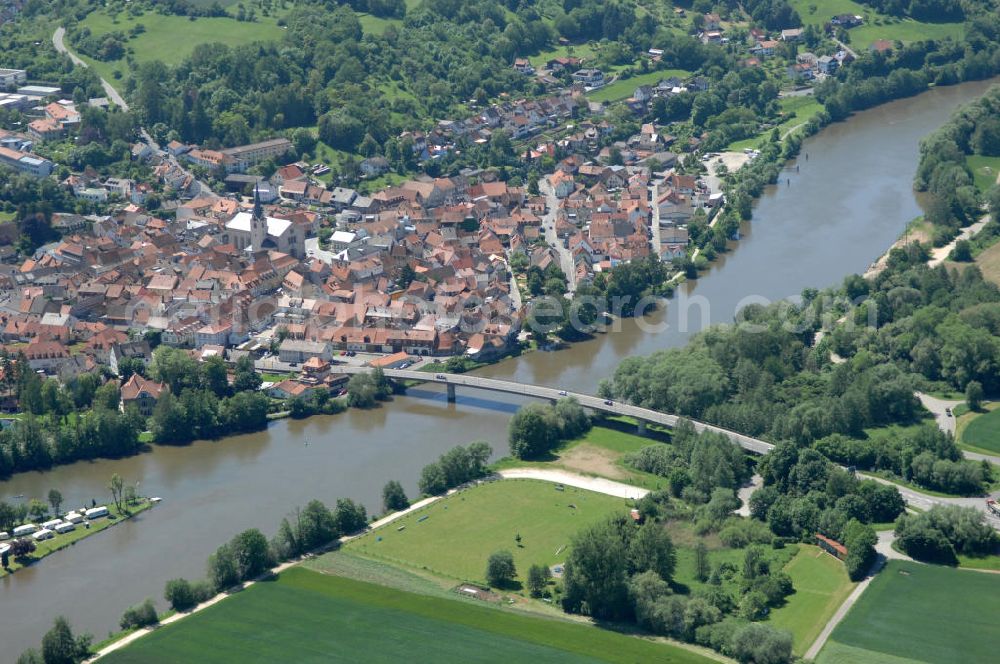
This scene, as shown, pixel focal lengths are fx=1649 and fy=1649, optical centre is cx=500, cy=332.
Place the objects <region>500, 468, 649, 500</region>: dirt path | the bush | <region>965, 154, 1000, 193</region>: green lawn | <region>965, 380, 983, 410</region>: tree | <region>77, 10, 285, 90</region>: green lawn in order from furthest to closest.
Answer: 1. <region>77, 10, 285, 90</region>: green lawn
2. <region>965, 154, 1000, 193</region>: green lawn
3. <region>965, 380, 983, 410</region>: tree
4. <region>500, 468, 649, 500</region>: dirt path
5. the bush

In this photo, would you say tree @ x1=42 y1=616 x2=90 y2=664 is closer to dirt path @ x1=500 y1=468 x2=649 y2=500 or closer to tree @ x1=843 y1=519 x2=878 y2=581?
dirt path @ x1=500 y1=468 x2=649 y2=500

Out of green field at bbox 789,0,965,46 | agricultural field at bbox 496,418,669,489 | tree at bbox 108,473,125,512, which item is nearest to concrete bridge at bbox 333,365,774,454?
agricultural field at bbox 496,418,669,489

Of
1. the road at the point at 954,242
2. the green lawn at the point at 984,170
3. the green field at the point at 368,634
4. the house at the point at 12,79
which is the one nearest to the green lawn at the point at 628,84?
the green lawn at the point at 984,170

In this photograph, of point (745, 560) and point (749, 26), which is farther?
point (749, 26)

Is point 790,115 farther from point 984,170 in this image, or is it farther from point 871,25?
point 871,25

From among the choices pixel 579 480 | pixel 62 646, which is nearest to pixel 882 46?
pixel 579 480

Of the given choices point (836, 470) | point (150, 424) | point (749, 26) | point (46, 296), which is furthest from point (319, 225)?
point (749, 26)

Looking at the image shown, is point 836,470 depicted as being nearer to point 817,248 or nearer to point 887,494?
point 887,494
